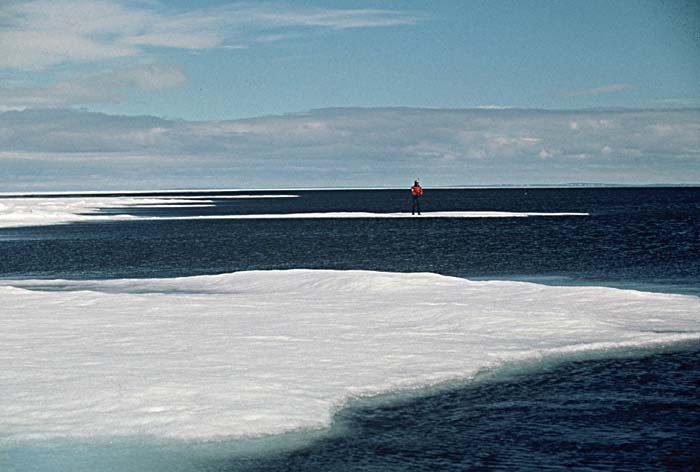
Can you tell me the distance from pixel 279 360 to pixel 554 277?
19.2 metres

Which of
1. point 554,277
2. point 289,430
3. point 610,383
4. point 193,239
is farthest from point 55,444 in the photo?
point 193,239

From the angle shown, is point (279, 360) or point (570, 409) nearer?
point (570, 409)

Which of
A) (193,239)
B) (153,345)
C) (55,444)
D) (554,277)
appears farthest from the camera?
(193,239)

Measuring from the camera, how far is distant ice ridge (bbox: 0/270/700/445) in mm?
11062

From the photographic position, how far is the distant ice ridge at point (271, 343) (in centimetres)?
1106

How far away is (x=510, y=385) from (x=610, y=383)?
1520 mm

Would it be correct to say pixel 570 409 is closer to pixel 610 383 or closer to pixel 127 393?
pixel 610 383

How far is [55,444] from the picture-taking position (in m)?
9.98

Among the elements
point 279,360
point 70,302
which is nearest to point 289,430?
point 279,360

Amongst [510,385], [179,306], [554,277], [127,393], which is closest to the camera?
[127,393]

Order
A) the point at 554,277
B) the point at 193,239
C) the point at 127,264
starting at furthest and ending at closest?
1. the point at 193,239
2. the point at 127,264
3. the point at 554,277

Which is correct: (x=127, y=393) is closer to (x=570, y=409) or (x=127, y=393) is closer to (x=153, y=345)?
(x=153, y=345)

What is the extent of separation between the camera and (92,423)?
10.6 meters

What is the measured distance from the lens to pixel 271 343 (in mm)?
15312
